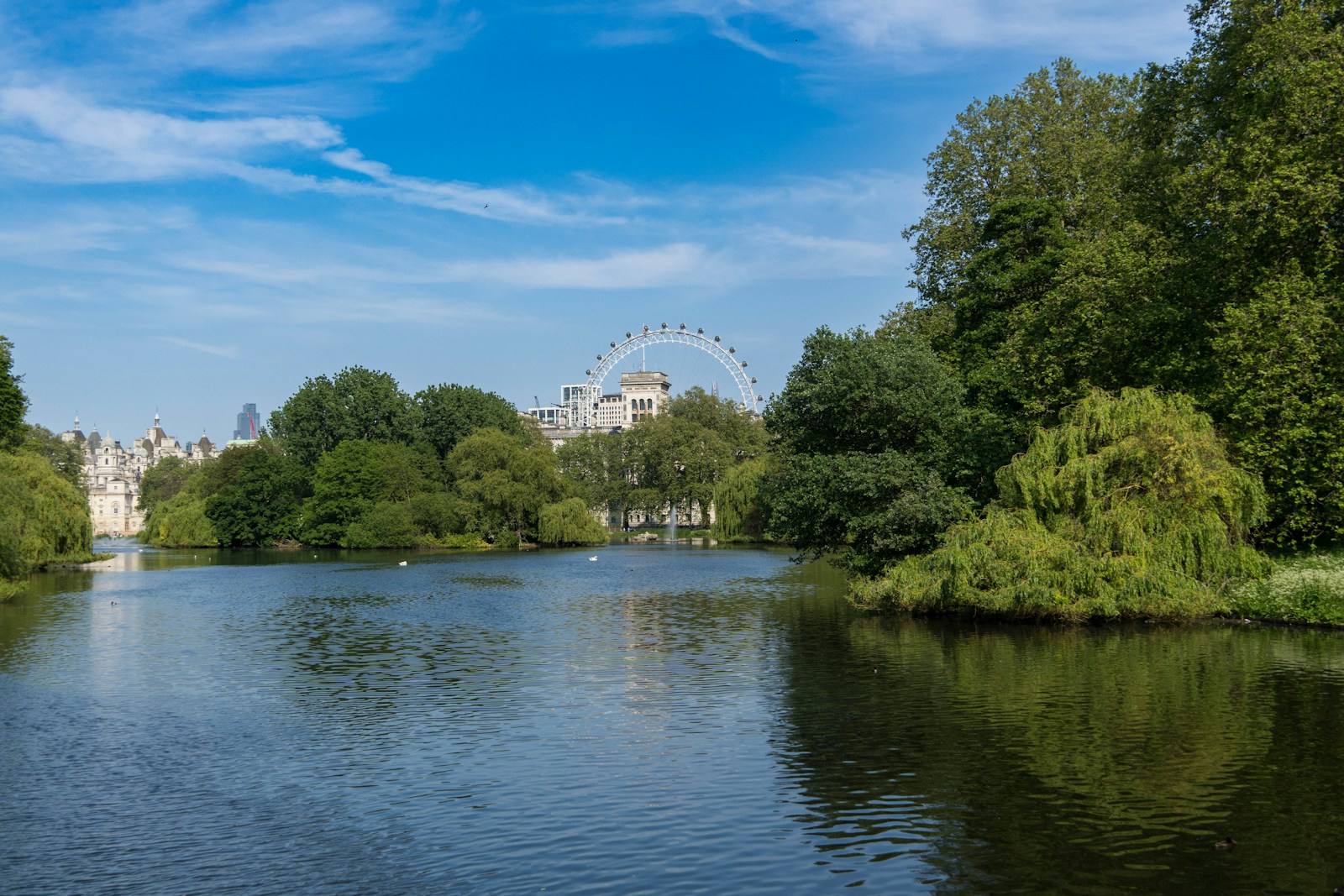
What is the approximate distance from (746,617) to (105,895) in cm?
2836

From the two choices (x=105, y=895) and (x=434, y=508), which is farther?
(x=434, y=508)

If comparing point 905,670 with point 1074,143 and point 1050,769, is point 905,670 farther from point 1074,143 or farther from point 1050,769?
point 1074,143

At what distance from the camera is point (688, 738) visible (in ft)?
65.5

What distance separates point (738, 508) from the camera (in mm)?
101438

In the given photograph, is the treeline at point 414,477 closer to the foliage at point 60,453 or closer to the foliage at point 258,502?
the foliage at point 258,502

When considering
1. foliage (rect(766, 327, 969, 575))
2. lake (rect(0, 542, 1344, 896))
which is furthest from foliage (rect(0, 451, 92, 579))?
foliage (rect(766, 327, 969, 575))

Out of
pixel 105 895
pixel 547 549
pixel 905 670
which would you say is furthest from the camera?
pixel 547 549

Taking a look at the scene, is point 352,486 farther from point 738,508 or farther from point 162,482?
point 162,482

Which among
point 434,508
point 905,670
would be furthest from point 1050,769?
point 434,508

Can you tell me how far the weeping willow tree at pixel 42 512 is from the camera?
2143 inches

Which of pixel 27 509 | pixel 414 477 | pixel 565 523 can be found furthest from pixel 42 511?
pixel 414 477

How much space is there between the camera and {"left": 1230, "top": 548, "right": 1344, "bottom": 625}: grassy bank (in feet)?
101

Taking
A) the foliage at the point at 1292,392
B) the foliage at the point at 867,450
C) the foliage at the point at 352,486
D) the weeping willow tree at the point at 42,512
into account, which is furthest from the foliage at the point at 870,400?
the foliage at the point at 352,486

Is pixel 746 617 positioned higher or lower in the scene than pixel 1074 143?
Answer: lower
